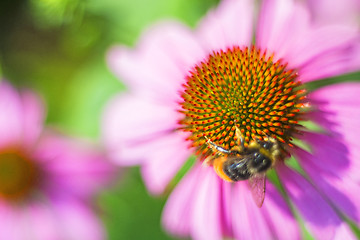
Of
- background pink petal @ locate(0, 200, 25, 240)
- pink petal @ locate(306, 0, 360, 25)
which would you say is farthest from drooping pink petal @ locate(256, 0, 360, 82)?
background pink petal @ locate(0, 200, 25, 240)

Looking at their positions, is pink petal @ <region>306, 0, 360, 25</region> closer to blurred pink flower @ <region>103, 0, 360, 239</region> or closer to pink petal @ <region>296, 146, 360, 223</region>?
blurred pink flower @ <region>103, 0, 360, 239</region>

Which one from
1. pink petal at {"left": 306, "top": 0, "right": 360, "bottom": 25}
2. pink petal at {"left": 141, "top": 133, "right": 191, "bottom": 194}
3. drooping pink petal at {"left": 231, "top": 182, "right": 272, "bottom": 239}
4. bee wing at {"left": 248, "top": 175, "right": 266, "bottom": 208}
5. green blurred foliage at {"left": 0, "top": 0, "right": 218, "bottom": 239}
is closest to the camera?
bee wing at {"left": 248, "top": 175, "right": 266, "bottom": 208}

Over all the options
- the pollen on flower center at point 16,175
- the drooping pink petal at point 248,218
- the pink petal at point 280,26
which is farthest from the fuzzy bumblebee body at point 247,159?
the pollen on flower center at point 16,175

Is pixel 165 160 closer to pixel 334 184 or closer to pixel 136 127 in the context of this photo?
pixel 136 127

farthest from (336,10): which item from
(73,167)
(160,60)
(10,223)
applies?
(10,223)

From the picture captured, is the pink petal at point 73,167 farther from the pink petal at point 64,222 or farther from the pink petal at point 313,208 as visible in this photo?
the pink petal at point 313,208

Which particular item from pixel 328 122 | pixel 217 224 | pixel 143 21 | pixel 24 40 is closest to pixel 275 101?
pixel 328 122

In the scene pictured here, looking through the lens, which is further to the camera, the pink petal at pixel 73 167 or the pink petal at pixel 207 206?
the pink petal at pixel 73 167
